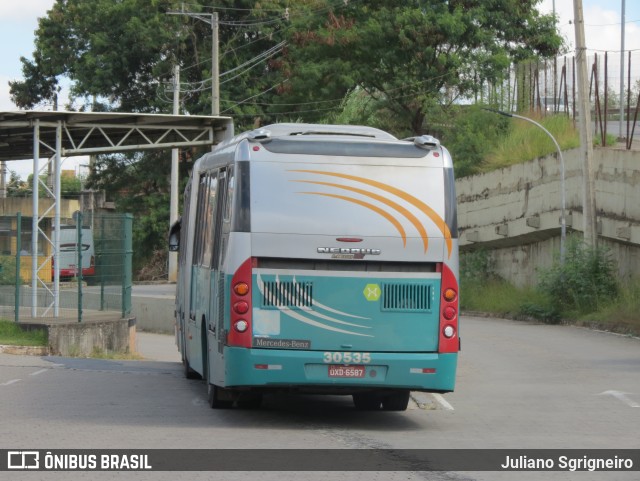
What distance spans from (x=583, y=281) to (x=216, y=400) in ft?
75.3

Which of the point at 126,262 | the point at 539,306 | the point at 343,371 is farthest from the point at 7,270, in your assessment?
the point at 539,306

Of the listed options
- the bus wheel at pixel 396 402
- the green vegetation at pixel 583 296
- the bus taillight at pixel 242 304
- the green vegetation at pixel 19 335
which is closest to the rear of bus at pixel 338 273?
the bus taillight at pixel 242 304

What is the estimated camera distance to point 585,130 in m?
34.8

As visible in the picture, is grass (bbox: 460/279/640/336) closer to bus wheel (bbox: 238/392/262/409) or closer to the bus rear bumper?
bus wheel (bbox: 238/392/262/409)

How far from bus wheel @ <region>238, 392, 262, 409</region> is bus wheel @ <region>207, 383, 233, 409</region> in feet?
0.43

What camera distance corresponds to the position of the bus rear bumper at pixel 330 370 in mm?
12938

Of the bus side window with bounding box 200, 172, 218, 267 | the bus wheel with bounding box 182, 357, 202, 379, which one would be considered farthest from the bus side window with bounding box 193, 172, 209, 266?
the bus wheel with bounding box 182, 357, 202, 379

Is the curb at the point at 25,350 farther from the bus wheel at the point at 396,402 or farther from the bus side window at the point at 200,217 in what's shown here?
the bus wheel at the point at 396,402

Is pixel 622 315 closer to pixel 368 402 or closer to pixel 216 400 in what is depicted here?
pixel 368 402

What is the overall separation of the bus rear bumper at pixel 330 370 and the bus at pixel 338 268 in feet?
0.03

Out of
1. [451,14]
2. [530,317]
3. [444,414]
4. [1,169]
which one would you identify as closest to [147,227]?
[1,169]

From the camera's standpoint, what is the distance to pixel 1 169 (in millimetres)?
56344
